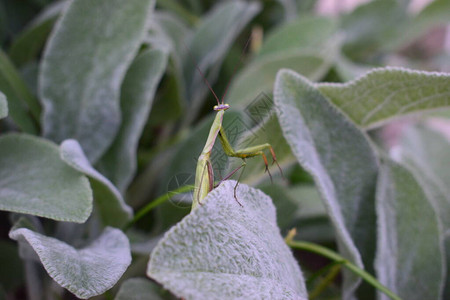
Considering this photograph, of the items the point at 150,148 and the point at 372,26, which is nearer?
the point at 150,148

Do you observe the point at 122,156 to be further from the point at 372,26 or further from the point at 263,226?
the point at 372,26

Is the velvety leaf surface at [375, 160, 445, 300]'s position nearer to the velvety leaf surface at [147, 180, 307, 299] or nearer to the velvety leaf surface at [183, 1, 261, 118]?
the velvety leaf surface at [147, 180, 307, 299]

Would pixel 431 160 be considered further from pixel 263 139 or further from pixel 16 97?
pixel 16 97

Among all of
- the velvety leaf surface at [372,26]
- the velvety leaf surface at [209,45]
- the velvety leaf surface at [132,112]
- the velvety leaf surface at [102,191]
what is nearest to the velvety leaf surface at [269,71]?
the velvety leaf surface at [209,45]

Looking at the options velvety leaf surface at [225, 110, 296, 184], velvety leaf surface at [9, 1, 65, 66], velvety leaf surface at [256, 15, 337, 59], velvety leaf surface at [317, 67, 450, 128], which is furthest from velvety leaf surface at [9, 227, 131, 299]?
velvety leaf surface at [256, 15, 337, 59]

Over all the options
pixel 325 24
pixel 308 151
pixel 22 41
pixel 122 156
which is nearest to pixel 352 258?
pixel 308 151

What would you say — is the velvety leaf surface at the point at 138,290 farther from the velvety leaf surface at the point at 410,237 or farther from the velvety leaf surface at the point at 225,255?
the velvety leaf surface at the point at 410,237

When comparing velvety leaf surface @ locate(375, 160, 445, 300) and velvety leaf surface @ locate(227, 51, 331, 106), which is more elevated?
velvety leaf surface @ locate(227, 51, 331, 106)
